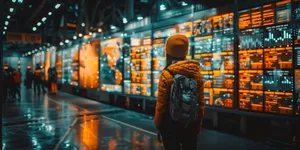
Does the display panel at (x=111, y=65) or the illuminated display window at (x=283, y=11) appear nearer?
the illuminated display window at (x=283, y=11)

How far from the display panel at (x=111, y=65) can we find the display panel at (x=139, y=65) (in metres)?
0.66

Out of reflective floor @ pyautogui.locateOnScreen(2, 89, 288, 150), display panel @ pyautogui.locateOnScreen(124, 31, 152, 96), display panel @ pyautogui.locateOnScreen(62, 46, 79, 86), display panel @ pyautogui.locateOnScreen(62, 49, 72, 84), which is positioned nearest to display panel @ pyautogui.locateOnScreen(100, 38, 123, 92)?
display panel @ pyautogui.locateOnScreen(124, 31, 152, 96)

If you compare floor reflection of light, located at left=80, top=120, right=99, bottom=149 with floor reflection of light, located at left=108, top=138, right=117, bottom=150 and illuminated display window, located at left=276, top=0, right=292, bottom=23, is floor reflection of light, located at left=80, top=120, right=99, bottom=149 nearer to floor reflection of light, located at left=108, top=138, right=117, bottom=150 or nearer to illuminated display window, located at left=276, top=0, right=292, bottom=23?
floor reflection of light, located at left=108, top=138, right=117, bottom=150

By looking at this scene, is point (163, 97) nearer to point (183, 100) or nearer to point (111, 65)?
point (183, 100)

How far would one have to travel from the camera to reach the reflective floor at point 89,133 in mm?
6699

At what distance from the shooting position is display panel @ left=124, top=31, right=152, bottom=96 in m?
11.6

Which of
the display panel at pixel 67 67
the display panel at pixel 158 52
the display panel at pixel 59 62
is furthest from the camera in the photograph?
the display panel at pixel 59 62

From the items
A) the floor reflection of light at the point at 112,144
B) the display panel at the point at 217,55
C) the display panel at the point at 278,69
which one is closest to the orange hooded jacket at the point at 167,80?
the floor reflection of light at the point at 112,144

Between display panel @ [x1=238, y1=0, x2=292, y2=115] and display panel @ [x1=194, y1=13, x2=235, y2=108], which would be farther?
display panel @ [x1=194, y1=13, x2=235, y2=108]

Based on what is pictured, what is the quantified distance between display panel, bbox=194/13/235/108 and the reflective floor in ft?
3.74

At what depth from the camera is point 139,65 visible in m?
12.2

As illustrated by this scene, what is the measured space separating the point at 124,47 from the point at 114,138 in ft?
20.4

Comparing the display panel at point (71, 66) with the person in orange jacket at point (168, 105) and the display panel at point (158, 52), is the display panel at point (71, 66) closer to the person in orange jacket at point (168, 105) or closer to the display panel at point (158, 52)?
the display panel at point (158, 52)

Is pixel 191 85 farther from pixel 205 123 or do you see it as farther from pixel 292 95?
pixel 205 123
